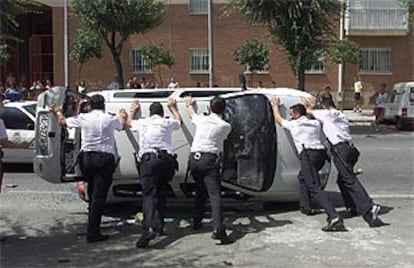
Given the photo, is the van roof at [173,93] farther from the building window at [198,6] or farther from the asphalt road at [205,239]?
the building window at [198,6]

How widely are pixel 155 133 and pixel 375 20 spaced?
32.2 metres

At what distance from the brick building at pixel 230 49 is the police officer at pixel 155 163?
29.8 m

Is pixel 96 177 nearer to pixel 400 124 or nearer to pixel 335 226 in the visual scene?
pixel 335 226

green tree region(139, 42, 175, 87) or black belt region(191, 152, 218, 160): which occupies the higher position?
green tree region(139, 42, 175, 87)

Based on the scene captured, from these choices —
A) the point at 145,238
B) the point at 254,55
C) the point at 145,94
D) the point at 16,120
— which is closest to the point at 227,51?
the point at 254,55

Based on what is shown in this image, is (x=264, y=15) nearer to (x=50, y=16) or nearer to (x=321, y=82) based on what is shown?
(x=321, y=82)

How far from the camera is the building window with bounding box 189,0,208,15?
3850 centimetres

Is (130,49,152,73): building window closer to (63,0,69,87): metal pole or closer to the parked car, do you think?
(63,0,69,87): metal pole

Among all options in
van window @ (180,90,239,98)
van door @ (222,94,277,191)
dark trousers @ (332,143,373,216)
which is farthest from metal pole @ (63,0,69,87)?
dark trousers @ (332,143,373,216)

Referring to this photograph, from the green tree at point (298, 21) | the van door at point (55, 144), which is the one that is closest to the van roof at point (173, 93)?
the van door at point (55, 144)

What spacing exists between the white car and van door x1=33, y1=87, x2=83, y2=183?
18.1 ft

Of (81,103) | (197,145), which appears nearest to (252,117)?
(197,145)

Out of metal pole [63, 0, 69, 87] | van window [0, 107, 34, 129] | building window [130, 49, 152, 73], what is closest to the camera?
van window [0, 107, 34, 129]

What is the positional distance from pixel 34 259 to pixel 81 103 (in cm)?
236
